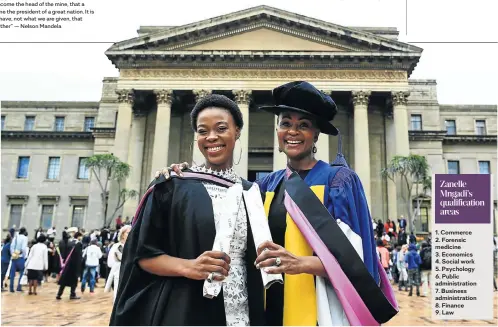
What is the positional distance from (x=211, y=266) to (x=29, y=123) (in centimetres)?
4985

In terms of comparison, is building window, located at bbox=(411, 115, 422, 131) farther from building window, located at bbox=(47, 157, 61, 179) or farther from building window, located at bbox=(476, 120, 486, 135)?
building window, located at bbox=(47, 157, 61, 179)

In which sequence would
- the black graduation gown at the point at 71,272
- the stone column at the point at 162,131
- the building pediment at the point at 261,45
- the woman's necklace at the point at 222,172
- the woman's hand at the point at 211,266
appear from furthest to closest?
the building pediment at the point at 261,45 → the stone column at the point at 162,131 → the black graduation gown at the point at 71,272 → the woman's necklace at the point at 222,172 → the woman's hand at the point at 211,266

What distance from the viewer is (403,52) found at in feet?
103

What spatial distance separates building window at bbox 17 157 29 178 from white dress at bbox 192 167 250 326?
46123 millimetres

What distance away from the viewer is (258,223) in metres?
2.37

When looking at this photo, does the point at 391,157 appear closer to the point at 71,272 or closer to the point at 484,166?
the point at 484,166

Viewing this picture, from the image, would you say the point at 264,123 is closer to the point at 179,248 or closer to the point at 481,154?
the point at 481,154

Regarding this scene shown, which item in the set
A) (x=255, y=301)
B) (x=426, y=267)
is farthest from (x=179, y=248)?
(x=426, y=267)

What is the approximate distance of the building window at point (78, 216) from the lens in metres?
41.8

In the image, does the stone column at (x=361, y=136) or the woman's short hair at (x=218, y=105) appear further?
the stone column at (x=361, y=136)

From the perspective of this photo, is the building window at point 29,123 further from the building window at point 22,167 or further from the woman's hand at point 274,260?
the woman's hand at point 274,260

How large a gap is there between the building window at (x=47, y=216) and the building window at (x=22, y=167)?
3874 mm

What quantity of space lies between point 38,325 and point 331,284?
7161mm

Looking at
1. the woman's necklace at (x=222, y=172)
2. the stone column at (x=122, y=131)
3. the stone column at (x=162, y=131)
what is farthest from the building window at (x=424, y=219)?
the woman's necklace at (x=222, y=172)
